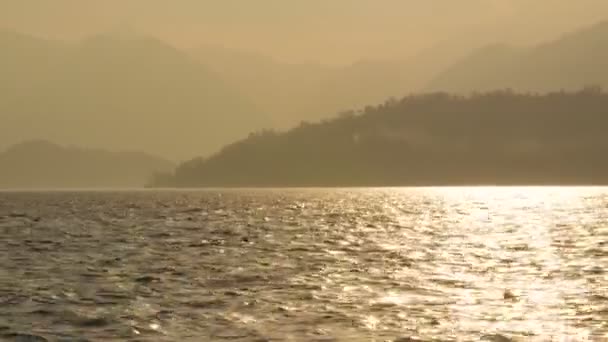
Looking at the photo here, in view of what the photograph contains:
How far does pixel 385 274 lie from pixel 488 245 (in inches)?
864

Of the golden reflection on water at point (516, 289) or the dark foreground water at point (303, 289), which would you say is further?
the golden reflection on water at point (516, 289)

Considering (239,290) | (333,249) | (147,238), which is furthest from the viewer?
(147,238)

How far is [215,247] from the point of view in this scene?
62312 mm

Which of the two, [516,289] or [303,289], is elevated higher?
[516,289]

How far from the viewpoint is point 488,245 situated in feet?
211

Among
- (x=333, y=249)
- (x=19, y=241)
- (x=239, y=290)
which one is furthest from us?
(x=19, y=241)

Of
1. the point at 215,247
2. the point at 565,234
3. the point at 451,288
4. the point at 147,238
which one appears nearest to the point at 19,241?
the point at 147,238

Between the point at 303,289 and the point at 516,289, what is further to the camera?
the point at 303,289

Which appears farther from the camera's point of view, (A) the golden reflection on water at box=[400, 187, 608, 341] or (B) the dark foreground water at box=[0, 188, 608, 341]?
(A) the golden reflection on water at box=[400, 187, 608, 341]

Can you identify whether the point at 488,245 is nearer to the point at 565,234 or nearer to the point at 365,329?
the point at 565,234

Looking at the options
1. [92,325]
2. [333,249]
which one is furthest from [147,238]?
[92,325]

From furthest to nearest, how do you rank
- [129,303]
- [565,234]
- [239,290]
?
[565,234] < [239,290] < [129,303]

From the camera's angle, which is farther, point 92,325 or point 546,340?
point 92,325

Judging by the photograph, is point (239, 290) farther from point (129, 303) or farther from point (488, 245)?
point (488, 245)
